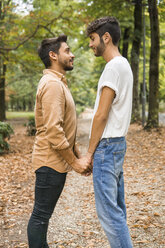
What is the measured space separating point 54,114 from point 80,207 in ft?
10.0

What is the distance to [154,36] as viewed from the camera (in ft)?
38.9

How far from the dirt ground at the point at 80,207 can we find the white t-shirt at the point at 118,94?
1957mm

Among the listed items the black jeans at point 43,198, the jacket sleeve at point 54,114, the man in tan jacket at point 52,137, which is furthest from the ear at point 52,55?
the black jeans at point 43,198

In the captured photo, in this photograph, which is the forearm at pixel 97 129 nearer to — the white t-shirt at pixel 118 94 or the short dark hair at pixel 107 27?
the white t-shirt at pixel 118 94

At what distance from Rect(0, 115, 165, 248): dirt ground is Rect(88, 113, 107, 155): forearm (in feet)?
6.12

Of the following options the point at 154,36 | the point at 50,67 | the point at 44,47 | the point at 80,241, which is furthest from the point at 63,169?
the point at 154,36

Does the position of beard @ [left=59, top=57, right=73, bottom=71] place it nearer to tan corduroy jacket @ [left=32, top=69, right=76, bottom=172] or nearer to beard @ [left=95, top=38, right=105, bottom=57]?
tan corduroy jacket @ [left=32, top=69, right=76, bottom=172]

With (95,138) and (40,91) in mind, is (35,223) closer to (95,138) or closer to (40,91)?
(95,138)

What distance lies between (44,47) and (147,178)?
4.78m

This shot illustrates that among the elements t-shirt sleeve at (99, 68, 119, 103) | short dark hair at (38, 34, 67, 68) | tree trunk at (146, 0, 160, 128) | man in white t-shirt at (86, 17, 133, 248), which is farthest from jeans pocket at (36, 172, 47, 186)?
tree trunk at (146, 0, 160, 128)

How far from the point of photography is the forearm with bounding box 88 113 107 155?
7.44 ft

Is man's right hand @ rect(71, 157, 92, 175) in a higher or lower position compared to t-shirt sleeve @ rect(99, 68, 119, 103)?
lower

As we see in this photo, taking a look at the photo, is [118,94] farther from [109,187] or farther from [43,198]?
[43,198]

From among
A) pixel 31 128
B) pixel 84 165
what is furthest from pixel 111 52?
pixel 31 128
